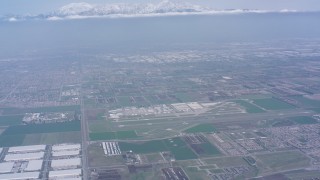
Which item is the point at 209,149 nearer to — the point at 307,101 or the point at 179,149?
the point at 179,149

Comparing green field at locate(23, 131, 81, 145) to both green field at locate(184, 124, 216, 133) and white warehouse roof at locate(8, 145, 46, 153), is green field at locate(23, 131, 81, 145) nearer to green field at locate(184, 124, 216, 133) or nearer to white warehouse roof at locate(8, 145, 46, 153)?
white warehouse roof at locate(8, 145, 46, 153)

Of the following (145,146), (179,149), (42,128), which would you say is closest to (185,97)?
(145,146)

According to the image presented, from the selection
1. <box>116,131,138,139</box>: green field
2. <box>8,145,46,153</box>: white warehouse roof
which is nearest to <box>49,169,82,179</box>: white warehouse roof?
<box>8,145,46,153</box>: white warehouse roof

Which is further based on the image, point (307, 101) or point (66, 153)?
point (307, 101)

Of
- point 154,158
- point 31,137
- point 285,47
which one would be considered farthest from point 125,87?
point 285,47

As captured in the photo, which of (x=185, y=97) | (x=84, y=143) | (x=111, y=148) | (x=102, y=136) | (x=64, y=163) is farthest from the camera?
(x=185, y=97)

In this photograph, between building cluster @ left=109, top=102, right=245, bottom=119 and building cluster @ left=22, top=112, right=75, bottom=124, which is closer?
building cluster @ left=22, top=112, right=75, bottom=124
